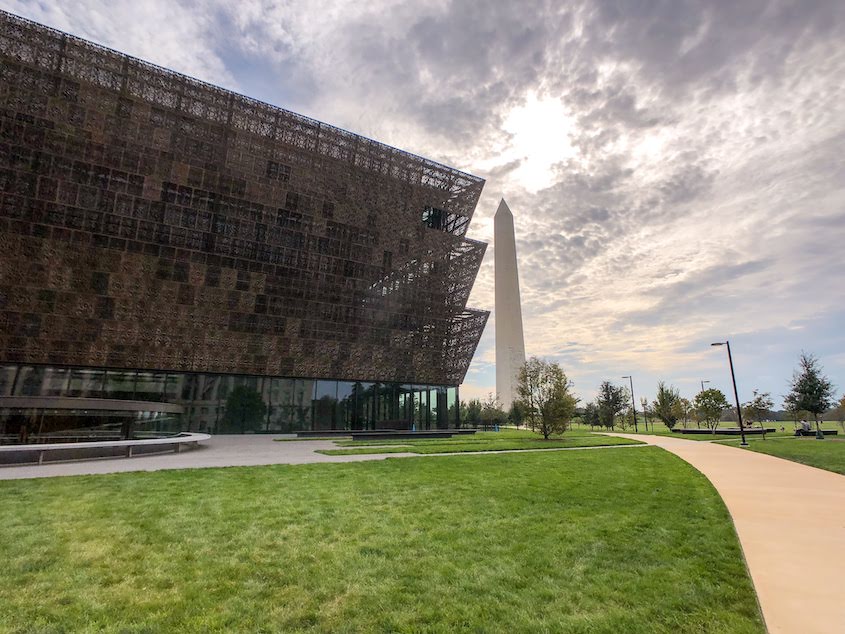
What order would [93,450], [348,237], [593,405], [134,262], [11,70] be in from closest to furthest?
[93,450] < [11,70] < [134,262] < [348,237] < [593,405]

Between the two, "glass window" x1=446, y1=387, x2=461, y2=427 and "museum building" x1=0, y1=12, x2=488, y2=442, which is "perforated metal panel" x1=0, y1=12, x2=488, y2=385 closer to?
"museum building" x1=0, y1=12, x2=488, y2=442

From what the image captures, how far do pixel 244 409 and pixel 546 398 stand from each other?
29395 mm

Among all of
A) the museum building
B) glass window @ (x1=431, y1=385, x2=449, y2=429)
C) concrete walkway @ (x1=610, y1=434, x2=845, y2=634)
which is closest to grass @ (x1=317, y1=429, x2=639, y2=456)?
the museum building

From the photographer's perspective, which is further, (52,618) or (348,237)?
(348,237)

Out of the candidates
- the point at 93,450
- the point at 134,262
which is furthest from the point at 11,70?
the point at 93,450

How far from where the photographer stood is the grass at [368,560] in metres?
4.55

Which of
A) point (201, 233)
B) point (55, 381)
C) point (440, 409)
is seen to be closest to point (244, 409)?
point (55, 381)

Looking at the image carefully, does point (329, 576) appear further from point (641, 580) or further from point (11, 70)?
point (11, 70)

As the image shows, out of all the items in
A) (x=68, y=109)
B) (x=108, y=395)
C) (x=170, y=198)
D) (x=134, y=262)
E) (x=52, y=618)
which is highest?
(x=68, y=109)

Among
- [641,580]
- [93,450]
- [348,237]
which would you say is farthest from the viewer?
[348,237]

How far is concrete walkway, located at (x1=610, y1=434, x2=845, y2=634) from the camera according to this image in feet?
15.2

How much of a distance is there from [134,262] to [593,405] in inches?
2737

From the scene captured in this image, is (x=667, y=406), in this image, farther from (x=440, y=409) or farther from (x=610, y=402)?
(x=440, y=409)

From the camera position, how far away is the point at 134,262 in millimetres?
37469
